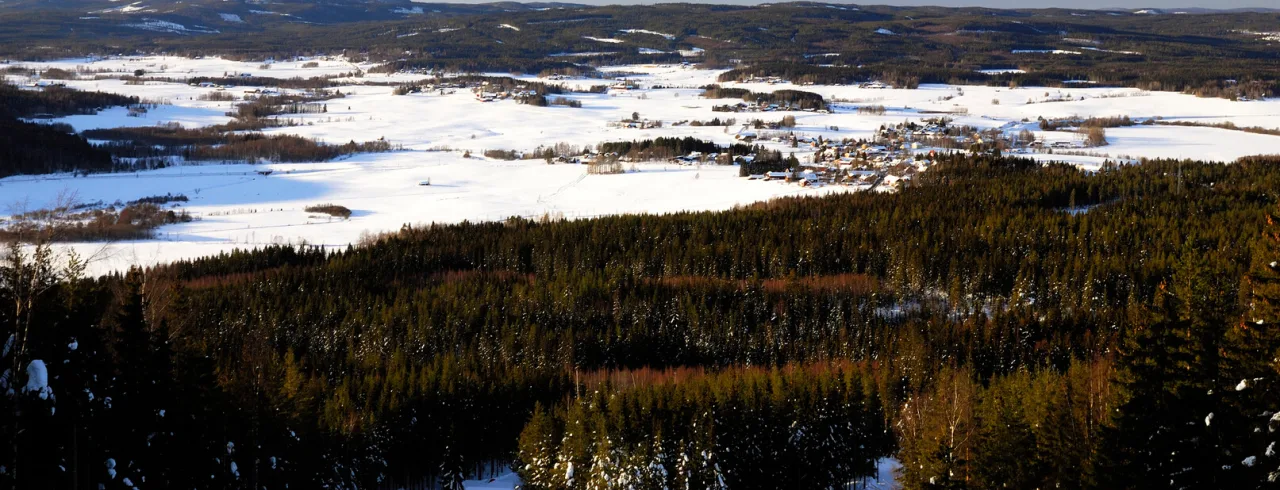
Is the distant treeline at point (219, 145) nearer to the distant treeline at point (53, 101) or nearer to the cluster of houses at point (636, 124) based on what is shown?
the distant treeline at point (53, 101)

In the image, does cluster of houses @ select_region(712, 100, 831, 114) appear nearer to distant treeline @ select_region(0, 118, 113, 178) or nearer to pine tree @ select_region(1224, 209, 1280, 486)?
distant treeline @ select_region(0, 118, 113, 178)

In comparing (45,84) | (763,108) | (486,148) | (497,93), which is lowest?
(486,148)

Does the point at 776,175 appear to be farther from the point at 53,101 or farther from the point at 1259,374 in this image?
the point at 53,101

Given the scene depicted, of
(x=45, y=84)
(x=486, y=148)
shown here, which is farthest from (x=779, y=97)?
(x=45, y=84)

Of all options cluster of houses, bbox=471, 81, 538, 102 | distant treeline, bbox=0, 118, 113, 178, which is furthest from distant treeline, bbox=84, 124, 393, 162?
cluster of houses, bbox=471, 81, 538, 102

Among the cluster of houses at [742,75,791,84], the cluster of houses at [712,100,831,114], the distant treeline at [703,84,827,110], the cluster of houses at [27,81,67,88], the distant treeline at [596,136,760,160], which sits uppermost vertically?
the cluster of houses at [27,81,67,88]
